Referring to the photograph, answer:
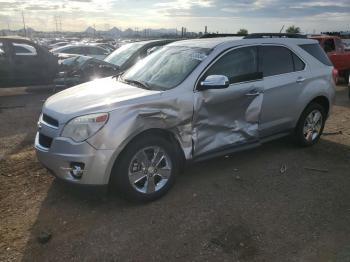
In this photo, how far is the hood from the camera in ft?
13.4

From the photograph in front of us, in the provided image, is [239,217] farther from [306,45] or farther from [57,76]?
[57,76]

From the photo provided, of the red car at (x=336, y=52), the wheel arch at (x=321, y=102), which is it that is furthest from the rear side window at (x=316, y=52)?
the red car at (x=336, y=52)

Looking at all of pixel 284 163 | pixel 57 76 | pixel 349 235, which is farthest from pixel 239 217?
pixel 57 76

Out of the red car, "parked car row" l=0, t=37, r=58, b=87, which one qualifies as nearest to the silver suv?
"parked car row" l=0, t=37, r=58, b=87

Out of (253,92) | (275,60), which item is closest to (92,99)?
(253,92)

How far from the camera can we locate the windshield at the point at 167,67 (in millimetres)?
4727

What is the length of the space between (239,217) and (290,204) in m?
0.72

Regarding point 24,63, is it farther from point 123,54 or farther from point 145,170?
point 145,170

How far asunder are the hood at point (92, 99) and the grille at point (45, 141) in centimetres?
25

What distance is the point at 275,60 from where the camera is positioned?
5605 mm

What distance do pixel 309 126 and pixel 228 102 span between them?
6.91 feet

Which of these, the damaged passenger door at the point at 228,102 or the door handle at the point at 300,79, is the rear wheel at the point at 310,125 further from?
the damaged passenger door at the point at 228,102

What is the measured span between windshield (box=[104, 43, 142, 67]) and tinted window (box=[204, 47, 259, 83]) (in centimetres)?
546

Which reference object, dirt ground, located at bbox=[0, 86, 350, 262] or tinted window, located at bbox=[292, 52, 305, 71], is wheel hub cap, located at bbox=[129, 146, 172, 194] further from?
tinted window, located at bbox=[292, 52, 305, 71]
